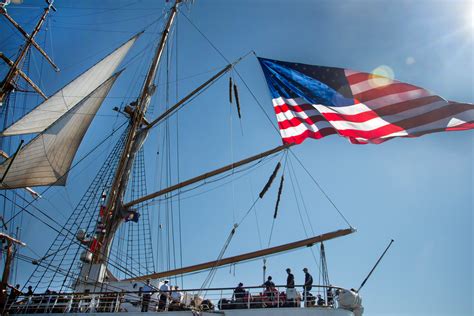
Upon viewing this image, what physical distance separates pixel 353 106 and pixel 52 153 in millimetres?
13831

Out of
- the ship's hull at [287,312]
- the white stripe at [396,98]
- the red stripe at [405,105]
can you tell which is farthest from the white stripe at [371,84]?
the ship's hull at [287,312]

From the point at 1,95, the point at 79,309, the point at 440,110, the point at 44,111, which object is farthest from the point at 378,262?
the point at 1,95

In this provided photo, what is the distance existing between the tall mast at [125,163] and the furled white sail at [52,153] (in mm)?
2398

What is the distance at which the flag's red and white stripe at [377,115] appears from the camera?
350 inches

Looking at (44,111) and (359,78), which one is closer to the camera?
(359,78)

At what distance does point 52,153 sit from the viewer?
16.8 metres

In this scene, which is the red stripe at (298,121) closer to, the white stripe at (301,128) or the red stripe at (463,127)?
the white stripe at (301,128)

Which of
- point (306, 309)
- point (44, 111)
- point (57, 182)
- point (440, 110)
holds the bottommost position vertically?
point (306, 309)

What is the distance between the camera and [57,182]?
17.0 meters

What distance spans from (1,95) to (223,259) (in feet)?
77.4

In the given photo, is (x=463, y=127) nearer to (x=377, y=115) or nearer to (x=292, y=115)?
(x=377, y=115)

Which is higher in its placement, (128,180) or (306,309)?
(128,180)

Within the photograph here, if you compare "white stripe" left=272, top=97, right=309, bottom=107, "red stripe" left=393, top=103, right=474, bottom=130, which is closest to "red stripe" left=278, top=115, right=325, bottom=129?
"white stripe" left=272, top=97, right=309, bottom=107

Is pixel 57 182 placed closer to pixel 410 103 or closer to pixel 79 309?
pixel 79 309
